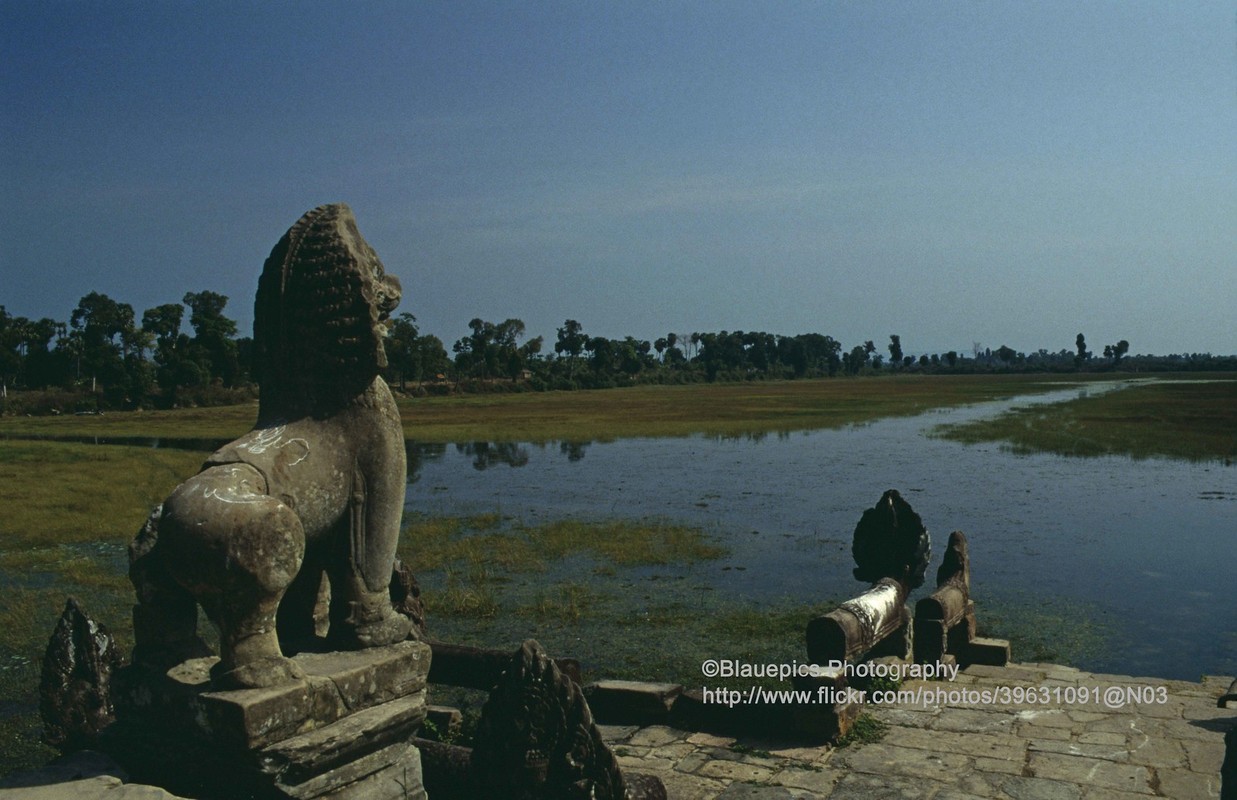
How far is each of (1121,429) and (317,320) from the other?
133 feet

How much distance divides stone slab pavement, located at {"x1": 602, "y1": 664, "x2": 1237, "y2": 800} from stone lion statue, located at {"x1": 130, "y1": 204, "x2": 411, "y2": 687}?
2852mm

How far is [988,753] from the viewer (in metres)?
6.59

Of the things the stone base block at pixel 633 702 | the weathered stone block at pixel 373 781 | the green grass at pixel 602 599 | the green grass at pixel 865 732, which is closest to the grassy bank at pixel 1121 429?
the green grass at pixel 602 599

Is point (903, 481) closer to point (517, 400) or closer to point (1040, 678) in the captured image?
point (1040, 678)

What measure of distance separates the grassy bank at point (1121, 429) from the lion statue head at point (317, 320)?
3047 cm

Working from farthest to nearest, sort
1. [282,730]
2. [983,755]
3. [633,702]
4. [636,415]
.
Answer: [636,415] < [633,702] < [983,755] < [282,730]

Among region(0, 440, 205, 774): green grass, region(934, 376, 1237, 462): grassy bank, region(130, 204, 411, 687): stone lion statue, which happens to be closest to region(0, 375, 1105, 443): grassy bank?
region(934, 376, 1237, 462): grassy bank

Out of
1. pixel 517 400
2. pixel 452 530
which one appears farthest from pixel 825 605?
pixel 517 400

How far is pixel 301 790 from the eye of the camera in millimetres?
3592

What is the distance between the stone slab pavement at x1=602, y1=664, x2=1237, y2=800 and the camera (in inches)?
236

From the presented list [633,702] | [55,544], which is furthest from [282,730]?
[55,544]

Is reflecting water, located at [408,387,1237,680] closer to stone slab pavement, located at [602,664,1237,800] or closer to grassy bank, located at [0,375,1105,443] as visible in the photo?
stone slab pavement, located at [602,664,1237,800]

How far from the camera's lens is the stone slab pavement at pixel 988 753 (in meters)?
6.00

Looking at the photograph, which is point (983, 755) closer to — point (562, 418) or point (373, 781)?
point (373, 781)
